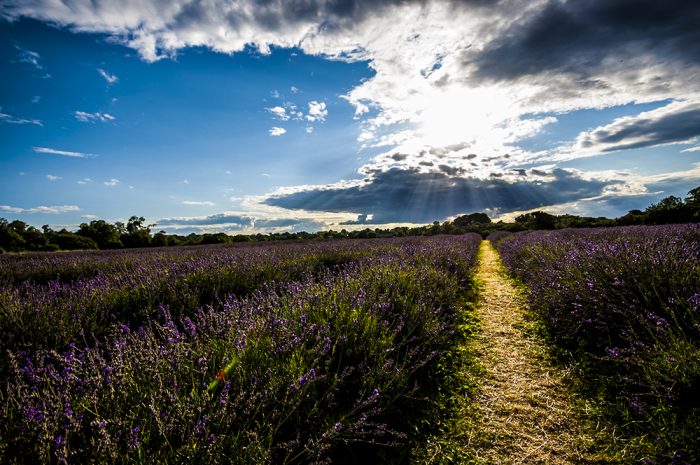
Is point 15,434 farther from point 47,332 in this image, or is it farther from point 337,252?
point 337,252

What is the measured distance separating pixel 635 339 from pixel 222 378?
343cm

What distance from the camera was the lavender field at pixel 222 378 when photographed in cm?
144

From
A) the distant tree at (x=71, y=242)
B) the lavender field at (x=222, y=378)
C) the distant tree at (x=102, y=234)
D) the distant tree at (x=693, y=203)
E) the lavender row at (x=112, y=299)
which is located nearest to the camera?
the lavender field at (x=222, y=378)

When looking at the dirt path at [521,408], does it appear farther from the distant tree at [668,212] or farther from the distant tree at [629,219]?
the distant tree at [629,219]

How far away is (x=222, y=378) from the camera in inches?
74.3

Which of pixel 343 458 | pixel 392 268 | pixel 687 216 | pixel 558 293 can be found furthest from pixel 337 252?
pixel 687 216

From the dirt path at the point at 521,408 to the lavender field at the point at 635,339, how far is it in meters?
0.25

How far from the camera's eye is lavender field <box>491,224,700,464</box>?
206 cm

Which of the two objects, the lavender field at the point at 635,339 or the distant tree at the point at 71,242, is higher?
the distant tree at the point at 71,242

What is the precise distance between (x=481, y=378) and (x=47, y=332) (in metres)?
4.23

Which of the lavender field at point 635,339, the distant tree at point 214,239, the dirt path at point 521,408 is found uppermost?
the distant tree at point 214,239

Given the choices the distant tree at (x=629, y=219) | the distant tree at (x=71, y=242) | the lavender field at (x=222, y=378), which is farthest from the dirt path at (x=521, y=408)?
the distant tree at (x=71, y=242)

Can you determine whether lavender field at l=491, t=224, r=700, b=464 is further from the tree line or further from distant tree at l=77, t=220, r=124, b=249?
distant tree at l=77, t=220, r=124, b=249

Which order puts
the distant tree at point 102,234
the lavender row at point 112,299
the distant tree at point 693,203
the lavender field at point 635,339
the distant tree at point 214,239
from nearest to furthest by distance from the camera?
the lavender field at point 635,339 → the lavender row at point 112,299 → the distant tree at point 693,203 → the distant tree at point 214,239 → the distant tree at point 102,234
